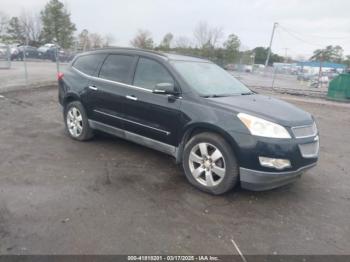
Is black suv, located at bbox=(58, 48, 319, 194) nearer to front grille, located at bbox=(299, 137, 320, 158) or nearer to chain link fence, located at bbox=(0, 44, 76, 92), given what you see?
front grille, located at bbox=(299, 137, 320, 158)

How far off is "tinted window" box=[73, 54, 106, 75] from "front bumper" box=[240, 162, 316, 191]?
3308 millimetres

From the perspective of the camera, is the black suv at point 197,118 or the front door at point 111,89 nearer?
the black suv at point 197,118

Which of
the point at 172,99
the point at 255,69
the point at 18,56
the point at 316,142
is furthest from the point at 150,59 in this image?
the point at 255,69

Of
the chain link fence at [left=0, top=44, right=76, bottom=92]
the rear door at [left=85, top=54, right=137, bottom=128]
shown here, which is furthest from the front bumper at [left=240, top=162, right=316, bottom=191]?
the chain link fence at [left=0, top=44, right=76, bottom=92]

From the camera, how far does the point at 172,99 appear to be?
427 centimetres

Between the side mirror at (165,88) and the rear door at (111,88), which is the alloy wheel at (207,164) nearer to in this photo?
the side mirror at (165,88)

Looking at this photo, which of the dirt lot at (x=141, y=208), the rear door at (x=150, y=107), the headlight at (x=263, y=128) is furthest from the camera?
the rear door at (x=150, y=107)

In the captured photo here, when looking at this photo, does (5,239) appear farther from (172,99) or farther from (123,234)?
(172,99)

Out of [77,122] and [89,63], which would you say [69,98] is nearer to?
[77,122]

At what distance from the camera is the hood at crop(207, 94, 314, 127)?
148 inches

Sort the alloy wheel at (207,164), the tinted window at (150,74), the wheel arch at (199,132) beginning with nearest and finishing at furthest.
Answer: the wheel arch at (199,132), the alloy wheel at (207,164), the tinted window at (150,74)

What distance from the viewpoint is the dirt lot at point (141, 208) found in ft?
9.58

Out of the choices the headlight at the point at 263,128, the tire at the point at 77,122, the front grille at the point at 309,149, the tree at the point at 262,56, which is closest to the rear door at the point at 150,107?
the headlight at the point at 263,128

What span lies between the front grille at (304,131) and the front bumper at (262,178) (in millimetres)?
414
